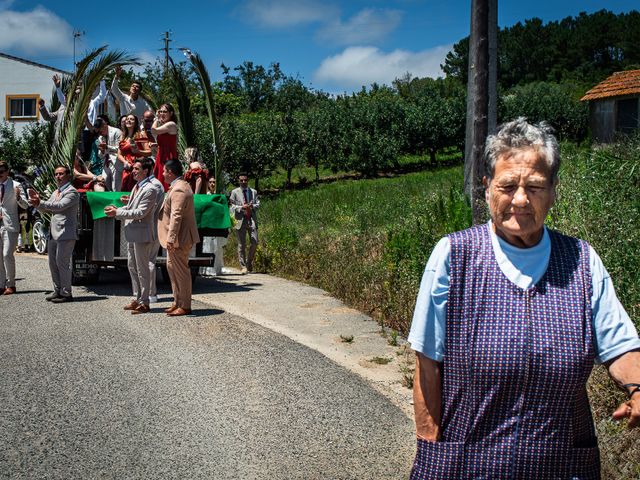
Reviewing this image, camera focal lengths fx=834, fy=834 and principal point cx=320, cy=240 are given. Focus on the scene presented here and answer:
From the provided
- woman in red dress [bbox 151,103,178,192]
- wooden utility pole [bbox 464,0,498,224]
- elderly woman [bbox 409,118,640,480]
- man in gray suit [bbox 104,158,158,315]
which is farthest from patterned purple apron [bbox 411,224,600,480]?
woman in red dress [bbox 151,103,178,192]

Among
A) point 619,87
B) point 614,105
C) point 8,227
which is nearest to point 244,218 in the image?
point 8,227

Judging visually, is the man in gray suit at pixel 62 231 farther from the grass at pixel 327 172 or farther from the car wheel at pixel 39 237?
the grass at pixel 327 172

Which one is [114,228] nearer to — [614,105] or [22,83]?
[614,105]

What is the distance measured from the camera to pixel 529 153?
2.87m

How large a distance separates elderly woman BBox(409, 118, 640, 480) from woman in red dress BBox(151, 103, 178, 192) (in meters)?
10.3

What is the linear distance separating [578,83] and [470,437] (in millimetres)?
92925

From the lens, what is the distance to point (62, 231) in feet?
37.9

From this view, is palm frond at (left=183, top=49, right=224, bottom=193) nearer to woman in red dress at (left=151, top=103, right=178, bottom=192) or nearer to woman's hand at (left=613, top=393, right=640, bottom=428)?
woman in red dress at (left=151, top=103, right=178, bottom=192)

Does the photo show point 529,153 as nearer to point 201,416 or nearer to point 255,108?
point 201,416

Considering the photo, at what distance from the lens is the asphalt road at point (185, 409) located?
16.7 feet

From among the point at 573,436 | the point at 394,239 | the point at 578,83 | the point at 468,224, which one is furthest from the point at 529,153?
the point at 578,83

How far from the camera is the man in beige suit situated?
10312mm

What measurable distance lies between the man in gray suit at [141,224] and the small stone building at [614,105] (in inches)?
1100

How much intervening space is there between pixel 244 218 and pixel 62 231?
457cm
